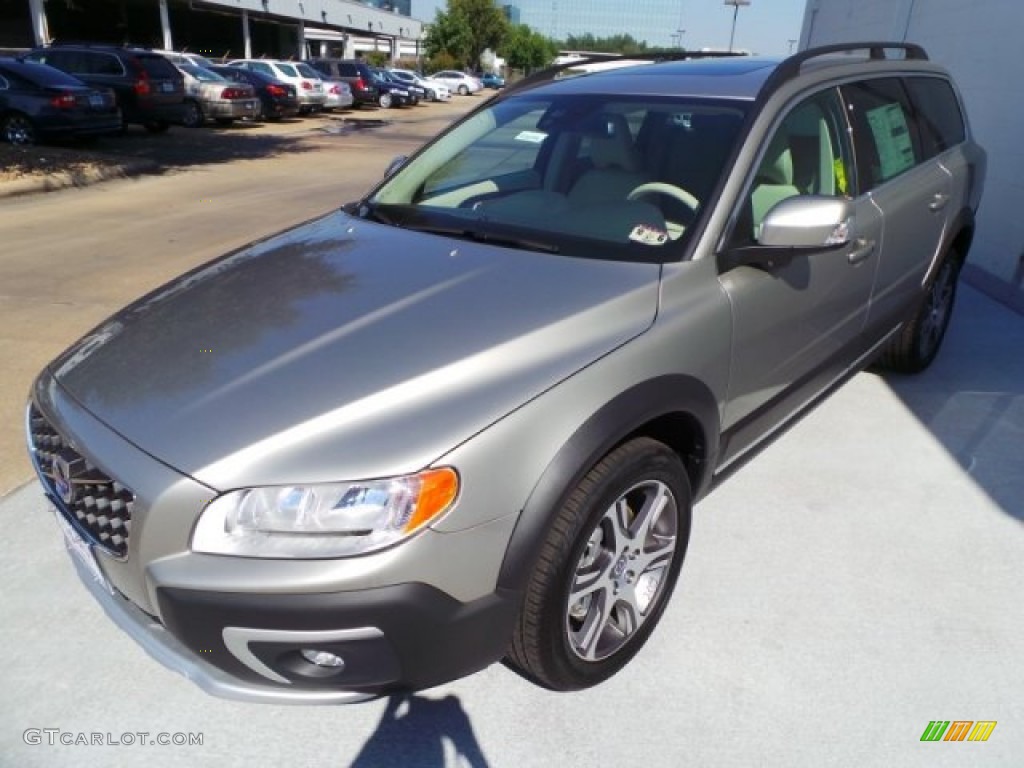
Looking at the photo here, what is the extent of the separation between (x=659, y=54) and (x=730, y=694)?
295 centimetres

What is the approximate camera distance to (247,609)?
171cm

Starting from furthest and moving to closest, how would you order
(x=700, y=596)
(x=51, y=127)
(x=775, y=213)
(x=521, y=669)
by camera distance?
(x=51, y=127) < (x=700, y=596) < (x=775, y=213) < (x=521, y=669)

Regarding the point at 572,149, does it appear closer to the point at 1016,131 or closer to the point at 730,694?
the point at 730,694

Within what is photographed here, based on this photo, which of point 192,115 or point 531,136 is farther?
point 192,115

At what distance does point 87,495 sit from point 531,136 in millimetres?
2231

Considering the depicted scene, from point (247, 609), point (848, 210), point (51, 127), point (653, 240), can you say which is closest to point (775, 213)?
point (848, 210)

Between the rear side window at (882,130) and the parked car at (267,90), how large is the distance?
807 inches

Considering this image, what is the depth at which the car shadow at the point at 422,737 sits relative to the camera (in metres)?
2.07

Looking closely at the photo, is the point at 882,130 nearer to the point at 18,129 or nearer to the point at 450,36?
Answer: the point at 18,129

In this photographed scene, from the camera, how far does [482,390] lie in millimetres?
1871

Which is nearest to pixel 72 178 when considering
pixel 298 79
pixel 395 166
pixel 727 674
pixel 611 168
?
pixel 395 166

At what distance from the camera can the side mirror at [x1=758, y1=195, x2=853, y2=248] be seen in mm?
2404

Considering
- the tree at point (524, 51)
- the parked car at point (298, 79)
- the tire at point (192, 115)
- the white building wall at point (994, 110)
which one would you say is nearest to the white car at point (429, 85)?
the parked car at point (298, 79)

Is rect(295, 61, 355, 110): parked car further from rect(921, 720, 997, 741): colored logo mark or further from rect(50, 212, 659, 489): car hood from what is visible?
rect(921, 720, 997, 741): colored logo mark
